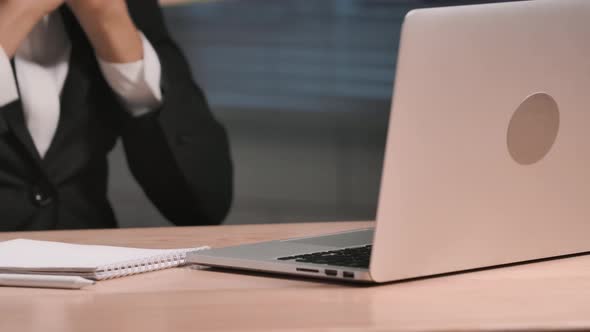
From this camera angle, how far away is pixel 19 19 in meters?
2.24

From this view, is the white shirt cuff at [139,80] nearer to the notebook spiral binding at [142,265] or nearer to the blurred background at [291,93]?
the blurred background at [291,93]

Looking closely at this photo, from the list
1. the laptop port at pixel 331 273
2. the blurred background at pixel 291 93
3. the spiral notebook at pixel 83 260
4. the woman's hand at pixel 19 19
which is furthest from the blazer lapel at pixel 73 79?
the laptop port at pixel 331 273

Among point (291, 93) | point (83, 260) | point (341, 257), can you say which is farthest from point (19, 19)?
point (341, 257)

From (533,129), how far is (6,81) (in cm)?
129

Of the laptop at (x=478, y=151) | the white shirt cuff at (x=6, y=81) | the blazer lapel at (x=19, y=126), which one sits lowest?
the laptop at (x=478, y=151)

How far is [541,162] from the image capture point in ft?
4.04

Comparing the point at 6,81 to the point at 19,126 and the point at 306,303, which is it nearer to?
the point at 19,126

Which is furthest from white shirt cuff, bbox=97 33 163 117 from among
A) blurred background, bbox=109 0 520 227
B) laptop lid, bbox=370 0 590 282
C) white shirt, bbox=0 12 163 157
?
laptop lid, bbox=370 0 590 282

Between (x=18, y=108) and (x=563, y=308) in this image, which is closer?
(x=563, y=308)

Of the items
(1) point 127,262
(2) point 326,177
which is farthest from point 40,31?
(1) point 127,262

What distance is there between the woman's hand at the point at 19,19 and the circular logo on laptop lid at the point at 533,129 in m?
1.30

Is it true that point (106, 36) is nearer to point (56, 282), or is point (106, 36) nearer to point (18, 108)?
point (18, 108)

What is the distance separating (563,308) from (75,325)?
0.45 metres

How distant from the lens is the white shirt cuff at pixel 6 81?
2.17 m
